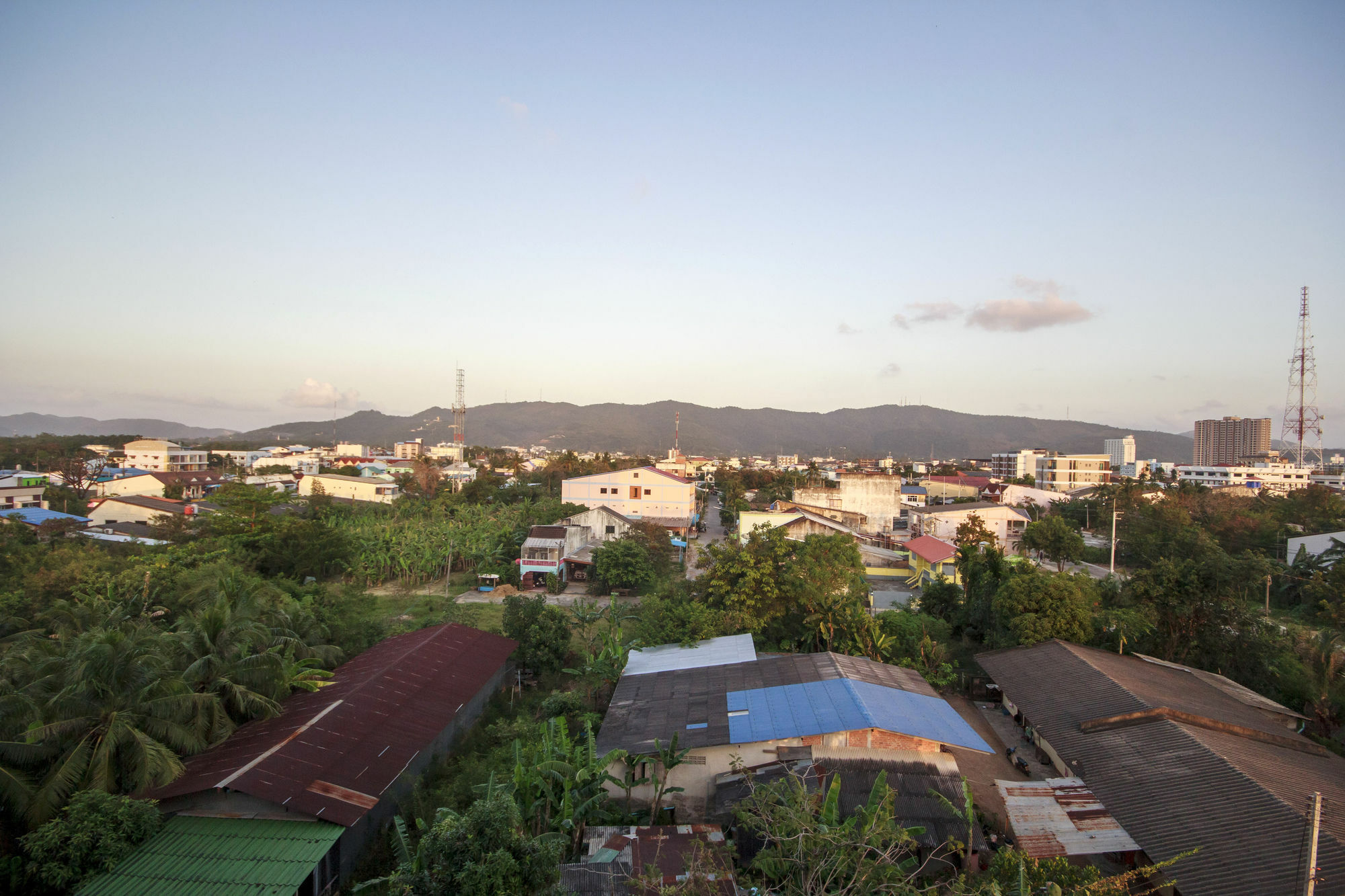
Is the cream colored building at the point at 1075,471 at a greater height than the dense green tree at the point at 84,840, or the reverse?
the cream colored building at the point at 1075,471

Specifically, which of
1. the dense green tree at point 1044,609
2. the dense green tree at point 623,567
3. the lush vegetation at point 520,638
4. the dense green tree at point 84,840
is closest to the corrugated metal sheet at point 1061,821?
the lush vegetation at point 520,638

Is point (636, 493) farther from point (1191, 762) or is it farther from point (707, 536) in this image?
point (1191, 762)

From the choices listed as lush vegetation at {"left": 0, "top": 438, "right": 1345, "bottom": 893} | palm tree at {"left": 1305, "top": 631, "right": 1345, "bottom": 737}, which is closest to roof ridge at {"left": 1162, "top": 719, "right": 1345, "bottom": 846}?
palm tree at {"left": 1305, "top": 631, "right": 1345, "bottom": 737}

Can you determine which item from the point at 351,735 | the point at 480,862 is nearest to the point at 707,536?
the point at 351,735

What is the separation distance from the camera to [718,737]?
1023 cm

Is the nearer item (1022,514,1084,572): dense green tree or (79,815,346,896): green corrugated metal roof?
(79,815,346,896): green corrugated metal roof

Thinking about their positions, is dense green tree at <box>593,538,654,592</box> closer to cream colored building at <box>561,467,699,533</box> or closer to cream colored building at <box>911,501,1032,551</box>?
cream colored building at <box>561,467,699,533</box>

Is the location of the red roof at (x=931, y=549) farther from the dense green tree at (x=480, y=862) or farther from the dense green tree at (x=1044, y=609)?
the dense green tree at (x=480, y=862)

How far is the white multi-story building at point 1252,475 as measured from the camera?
66125 mm

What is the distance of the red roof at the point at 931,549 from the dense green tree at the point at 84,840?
24.0 m

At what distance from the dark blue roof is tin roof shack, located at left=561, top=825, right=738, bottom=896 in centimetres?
3102

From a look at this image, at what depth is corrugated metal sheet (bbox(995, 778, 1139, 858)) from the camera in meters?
8.30

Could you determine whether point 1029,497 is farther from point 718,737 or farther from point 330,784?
point 330,784

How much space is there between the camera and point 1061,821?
8867 millimetres
